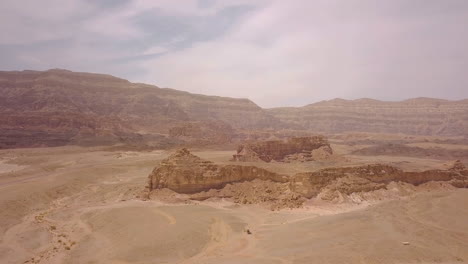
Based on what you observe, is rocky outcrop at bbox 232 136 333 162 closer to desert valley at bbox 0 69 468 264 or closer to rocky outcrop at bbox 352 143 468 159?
desert valley at bbox 0 69 468 264

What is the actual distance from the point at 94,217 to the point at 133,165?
3630cm

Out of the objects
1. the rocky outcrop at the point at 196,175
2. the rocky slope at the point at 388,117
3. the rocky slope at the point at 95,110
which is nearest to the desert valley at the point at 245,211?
the rocky outcrop at the point at 196,175

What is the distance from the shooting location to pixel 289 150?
54.0m

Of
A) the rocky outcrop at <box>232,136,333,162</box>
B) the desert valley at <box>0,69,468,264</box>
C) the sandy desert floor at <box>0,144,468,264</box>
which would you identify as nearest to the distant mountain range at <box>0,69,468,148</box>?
the desert valley at <box>0,69,468,264</box>

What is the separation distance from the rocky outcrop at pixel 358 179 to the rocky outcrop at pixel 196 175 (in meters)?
1.95

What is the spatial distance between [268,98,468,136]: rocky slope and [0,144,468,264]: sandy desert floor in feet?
472

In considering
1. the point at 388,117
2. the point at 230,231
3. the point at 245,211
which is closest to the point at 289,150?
the point at 245,211

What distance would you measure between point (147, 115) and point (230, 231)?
405ft

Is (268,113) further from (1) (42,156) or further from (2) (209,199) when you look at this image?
(2) (209,199)

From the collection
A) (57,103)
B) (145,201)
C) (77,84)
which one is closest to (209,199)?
(145,201)

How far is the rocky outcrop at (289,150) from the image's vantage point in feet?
168

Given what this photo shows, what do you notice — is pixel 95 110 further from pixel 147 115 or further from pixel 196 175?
pixel 196 175

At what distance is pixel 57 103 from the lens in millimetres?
123000

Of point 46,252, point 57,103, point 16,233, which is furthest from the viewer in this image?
point 57,103
